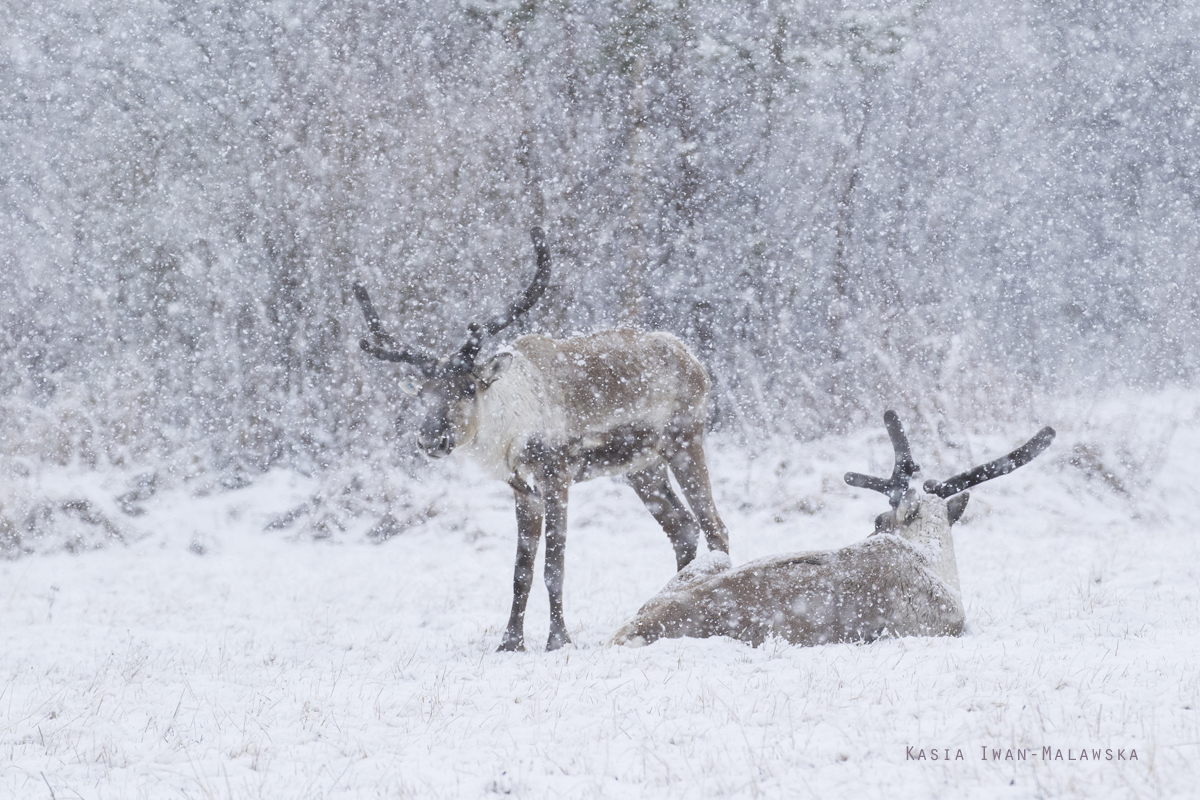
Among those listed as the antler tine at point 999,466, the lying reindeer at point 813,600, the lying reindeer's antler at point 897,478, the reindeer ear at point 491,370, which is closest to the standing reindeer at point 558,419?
the reindeer ear at point 491,370

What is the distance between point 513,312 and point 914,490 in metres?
3.05

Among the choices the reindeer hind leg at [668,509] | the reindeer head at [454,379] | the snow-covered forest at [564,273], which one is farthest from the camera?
the snow-covered forest at [564,273]

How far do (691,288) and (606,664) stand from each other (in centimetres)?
990

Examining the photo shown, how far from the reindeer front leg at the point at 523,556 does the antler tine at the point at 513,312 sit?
3.27 feet

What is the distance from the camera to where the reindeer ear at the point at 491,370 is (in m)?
6.17

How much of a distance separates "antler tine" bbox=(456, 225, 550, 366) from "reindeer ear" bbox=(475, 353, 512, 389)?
0.10 meters

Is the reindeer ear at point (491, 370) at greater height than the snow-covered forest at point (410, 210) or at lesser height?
lesser

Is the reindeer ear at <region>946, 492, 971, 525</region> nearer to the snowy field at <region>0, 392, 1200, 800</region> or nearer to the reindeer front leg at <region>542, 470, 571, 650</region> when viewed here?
the snowy field at <region>0, 392, 1200, 800</region>

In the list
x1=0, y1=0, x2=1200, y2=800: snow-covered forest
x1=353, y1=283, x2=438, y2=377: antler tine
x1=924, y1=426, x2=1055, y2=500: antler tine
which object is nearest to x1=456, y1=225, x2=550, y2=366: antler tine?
x1=353, y1=283, x2=438, y2=377: antler tine

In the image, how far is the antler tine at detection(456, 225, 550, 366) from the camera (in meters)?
6.17

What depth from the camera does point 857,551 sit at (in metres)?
5.47

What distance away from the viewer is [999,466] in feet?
20.4

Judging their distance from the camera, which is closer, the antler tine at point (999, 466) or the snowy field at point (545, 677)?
the snowy field at point (545, 677)

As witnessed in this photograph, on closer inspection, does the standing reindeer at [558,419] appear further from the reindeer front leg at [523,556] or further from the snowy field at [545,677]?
the snowy field at [545,677]
